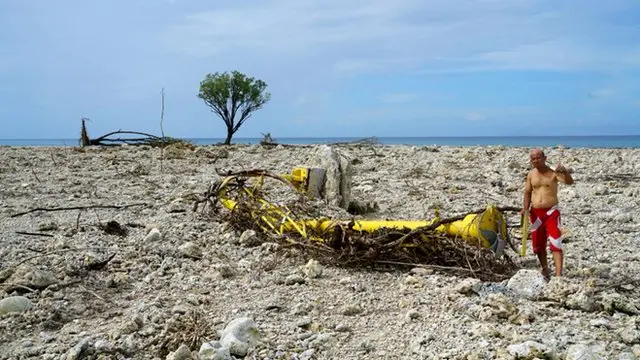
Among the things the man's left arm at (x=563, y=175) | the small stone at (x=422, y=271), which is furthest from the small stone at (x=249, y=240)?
the man's left arm at (x=563, y=175)

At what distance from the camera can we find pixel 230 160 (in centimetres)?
1255

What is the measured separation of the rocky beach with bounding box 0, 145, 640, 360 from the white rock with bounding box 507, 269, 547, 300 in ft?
0.04

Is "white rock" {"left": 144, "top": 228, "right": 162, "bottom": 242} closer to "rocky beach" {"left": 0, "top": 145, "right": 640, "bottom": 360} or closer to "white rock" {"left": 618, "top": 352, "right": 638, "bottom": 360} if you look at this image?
"rocky beach" {"left": 0, "top": 145, "right": 640, "bottom": 360}

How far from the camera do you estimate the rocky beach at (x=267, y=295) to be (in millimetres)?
3135

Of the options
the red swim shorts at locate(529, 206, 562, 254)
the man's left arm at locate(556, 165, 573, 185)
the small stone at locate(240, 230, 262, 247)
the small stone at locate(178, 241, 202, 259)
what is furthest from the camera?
the small stone at locate(240, 230, 262, 247)

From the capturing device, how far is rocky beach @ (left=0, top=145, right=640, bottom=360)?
3.13 m

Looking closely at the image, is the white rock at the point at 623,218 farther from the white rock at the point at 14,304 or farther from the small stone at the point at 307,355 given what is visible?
the white rock at the point at 14,304

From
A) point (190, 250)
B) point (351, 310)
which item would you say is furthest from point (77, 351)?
point (190, 250)

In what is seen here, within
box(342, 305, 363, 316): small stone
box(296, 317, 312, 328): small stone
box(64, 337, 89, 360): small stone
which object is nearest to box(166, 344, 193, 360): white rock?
box(64, 337, 89, 360): small stone

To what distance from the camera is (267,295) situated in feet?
13.0

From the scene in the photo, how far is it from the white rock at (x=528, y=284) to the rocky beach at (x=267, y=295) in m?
0.01

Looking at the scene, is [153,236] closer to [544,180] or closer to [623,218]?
[544,180]

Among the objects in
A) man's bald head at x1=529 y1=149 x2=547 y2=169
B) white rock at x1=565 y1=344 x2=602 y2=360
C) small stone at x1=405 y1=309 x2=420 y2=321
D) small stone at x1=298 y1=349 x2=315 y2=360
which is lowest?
small stone at x1=298 y1=349 x2=315 y2=360

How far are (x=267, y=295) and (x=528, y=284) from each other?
1555mm
